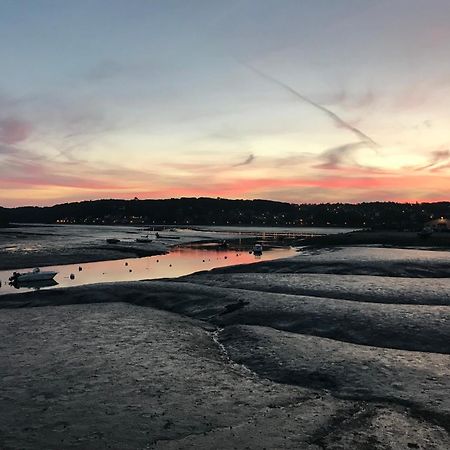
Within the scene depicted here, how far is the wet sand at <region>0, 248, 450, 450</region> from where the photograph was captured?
11117mm

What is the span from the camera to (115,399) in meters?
13.4

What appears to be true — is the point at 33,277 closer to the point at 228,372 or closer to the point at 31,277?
the point at 31,277

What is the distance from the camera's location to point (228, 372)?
16109 millimetres

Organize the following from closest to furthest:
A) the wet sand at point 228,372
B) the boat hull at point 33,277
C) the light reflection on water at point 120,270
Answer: the wet sand at point 228,372 < the boat hull at point 33,277 < the light reflection on water at point 120,270

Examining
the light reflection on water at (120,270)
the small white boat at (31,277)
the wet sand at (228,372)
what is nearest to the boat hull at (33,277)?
the small white boat at (31,277)

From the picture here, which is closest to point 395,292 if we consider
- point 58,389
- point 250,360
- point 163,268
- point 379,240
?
point 250,360

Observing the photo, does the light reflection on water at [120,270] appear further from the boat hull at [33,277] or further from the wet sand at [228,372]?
the wet sand at [228,372]

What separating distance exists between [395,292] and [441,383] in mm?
18605

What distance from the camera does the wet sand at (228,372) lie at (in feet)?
36.5

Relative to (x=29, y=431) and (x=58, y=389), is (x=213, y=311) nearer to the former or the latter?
(x=58, y=389)

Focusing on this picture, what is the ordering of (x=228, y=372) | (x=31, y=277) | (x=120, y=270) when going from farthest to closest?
1. (x=120, y=270)
2. (x=31, y=277)
3. (x=228, y=372)

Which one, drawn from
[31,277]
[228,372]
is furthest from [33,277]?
[228,372]

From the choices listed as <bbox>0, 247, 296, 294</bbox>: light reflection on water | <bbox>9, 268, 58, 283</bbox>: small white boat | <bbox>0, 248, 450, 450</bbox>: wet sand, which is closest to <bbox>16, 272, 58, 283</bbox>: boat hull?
<bbox>9, 268, 58, 283</bbox>: small white boat

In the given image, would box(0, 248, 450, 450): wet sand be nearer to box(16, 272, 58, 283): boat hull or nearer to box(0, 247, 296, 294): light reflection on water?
box(16, 272, 58, 283): boat hull
